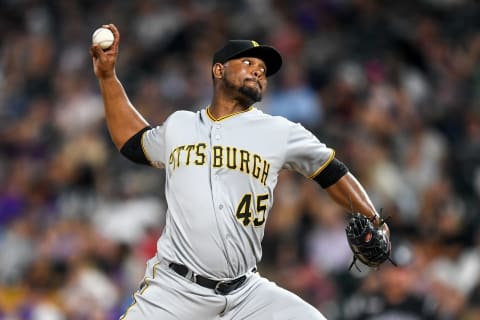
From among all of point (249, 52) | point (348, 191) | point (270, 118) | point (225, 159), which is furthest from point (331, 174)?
point (249, 52)

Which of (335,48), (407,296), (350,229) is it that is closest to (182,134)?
(350,229)

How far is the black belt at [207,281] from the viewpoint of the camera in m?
5.00

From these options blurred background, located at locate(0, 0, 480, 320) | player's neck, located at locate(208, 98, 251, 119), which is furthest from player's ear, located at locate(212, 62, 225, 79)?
blurred background, located at locate(0, 0, 480, 320)

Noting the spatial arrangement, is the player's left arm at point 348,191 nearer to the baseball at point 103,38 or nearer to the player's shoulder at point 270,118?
the player's shoulder at point 270,118

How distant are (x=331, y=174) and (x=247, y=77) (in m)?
0.66

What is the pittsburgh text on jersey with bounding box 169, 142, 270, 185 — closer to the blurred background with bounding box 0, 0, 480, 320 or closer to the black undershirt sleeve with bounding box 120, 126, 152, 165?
the black undershirt sleeve with bounding box 120, 126, 152, 165

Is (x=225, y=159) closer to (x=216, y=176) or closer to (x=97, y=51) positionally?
(x=216, y=176)

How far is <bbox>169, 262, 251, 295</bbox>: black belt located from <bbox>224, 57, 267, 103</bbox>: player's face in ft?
3.11

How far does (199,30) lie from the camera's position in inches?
471

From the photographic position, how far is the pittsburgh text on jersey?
509 centimetres

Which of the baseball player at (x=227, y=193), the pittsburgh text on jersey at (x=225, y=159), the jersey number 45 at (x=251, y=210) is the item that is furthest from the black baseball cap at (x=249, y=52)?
the jersey number 45 at (x=251, y=210)

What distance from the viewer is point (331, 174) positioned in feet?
17.3

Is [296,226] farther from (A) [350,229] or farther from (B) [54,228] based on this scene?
(A) [350,229]

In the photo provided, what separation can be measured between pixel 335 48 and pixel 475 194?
272cm
